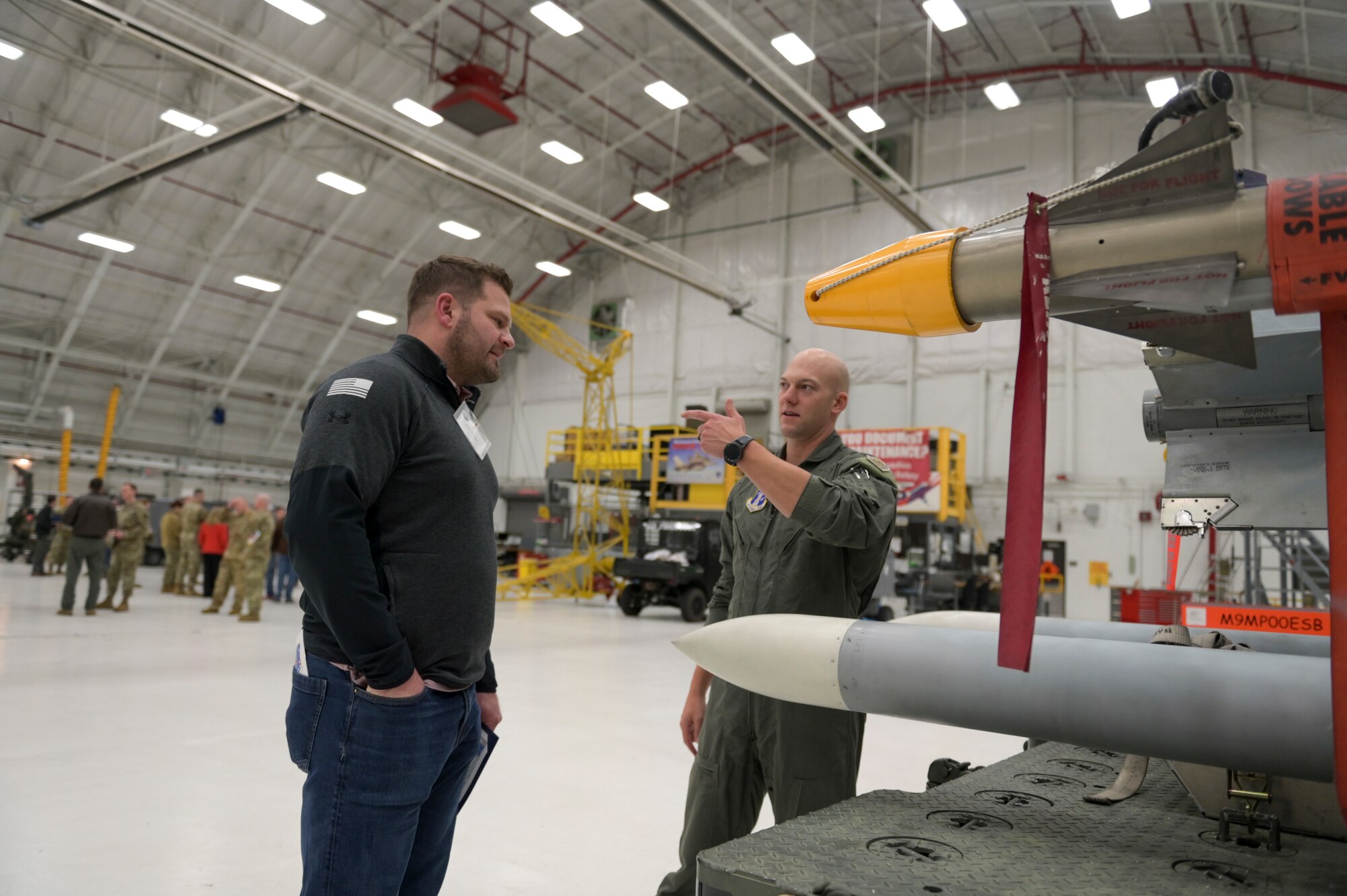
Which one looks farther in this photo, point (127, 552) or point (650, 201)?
point (650, 201)

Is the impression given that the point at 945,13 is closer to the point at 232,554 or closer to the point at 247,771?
the point at 247,771

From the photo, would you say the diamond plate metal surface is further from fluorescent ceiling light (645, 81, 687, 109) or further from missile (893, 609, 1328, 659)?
fluorescent ceiling light (645, 81, 687, 109)

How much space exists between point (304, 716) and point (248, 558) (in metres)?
9.56

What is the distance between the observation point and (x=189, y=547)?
12.9m

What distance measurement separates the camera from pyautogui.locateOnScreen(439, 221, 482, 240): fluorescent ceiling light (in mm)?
18448

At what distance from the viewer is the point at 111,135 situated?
15.5 metres

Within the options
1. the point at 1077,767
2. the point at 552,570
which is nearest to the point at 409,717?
the point at 1077,767

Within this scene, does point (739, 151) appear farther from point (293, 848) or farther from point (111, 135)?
point (293, 848)

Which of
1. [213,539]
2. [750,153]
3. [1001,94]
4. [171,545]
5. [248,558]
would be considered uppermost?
[750,153]

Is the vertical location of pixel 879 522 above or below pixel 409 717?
above

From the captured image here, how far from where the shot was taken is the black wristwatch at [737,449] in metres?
1.98

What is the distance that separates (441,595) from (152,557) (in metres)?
22.3

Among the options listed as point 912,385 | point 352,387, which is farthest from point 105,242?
point 352,387

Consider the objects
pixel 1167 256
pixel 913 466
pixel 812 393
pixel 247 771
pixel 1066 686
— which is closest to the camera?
pixel 1167 256
